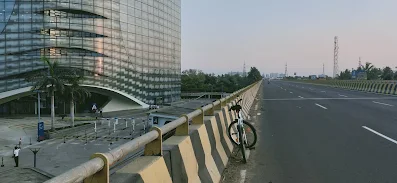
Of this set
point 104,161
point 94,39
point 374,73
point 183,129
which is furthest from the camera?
point 374,73

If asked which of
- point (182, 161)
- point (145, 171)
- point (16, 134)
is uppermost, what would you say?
point (145, 171)

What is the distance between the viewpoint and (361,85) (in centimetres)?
4322

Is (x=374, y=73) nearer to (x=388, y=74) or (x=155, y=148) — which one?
(x=388, y=74)

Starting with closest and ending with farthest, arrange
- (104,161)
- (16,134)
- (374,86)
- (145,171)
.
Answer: (104,161) < (145,171) < (374,86) < (16,134)

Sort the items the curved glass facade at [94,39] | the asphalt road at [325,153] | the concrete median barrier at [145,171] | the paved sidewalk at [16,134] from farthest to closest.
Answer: the curved glass facade at [94,39] < the paved sidewalk at [16,134] < the asphalt road at [325,153] < the concrete median barrier at [145,171]

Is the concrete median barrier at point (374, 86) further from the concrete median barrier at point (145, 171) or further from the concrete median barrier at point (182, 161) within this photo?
the concrete median barrier at point (145, 171)

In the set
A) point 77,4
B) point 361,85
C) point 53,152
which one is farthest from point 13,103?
point 361,85

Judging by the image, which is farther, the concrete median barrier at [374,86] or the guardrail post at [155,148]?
the concrete median barrier at [374,86]

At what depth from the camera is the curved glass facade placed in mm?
58531

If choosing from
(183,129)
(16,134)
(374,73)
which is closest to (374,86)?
(183,129)

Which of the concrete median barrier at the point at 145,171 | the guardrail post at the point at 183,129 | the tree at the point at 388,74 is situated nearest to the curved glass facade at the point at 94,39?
the tree at the point at 388,74

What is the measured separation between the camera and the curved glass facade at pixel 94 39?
58.5m

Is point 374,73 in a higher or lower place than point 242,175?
higher

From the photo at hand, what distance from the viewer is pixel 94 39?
6369 centimetres
